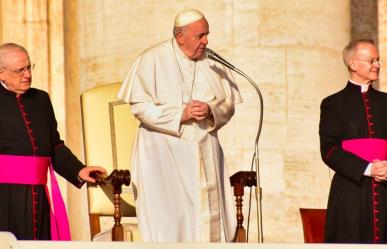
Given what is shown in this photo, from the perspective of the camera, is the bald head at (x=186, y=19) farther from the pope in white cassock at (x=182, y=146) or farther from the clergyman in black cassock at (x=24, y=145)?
the clergyman in black cassock at (x=24, y=145)

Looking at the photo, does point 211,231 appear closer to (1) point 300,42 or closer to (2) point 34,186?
(2) point 34,186

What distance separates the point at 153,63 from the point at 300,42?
7.71ft

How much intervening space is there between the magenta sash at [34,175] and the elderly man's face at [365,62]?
1.82 meters

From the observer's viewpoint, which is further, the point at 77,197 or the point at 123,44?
the point at 77,197

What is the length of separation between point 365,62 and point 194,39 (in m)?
0.97

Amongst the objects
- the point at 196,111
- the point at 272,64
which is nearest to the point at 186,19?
the point at 196,111

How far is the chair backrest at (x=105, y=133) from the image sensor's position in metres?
13.4

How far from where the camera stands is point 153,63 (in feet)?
38.2

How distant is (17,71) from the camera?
11.1 m

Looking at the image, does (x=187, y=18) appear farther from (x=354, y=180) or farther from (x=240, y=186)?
(x=354, y=180)

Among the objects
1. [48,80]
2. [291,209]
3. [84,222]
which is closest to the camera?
[291,209]

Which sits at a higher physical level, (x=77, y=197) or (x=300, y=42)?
(x=300, y=42)

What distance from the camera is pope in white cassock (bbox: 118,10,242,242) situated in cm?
1134

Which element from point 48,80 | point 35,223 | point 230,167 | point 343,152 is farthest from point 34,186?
point 48,80
